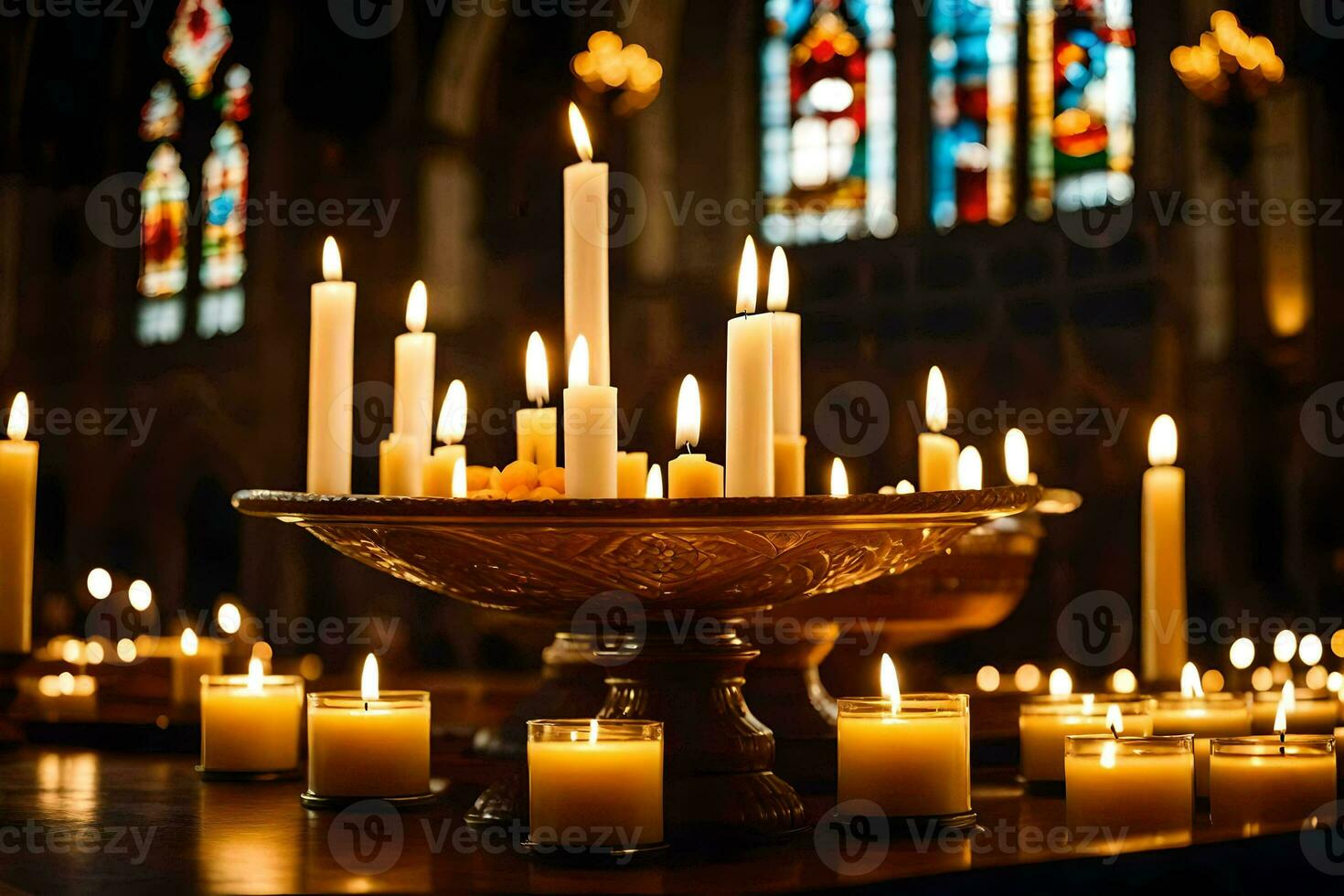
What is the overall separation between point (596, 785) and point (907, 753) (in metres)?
0.33

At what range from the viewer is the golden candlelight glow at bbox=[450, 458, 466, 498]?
5.30 feet

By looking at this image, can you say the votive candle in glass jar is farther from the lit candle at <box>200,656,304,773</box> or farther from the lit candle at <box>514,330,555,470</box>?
the lit candle at <box>200,656,304,773</box>

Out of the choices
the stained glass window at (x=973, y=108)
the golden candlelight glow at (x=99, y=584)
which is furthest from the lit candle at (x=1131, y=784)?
the stained glass window at (x=973, y=108)

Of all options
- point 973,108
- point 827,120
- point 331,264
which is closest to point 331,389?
point 331,264

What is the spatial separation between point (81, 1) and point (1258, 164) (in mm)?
10821

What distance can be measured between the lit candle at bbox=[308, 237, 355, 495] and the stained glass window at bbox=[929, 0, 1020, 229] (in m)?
8.24

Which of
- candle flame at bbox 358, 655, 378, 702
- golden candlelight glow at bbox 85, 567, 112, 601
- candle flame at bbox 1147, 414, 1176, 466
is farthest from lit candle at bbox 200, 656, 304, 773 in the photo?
candle flame at bbox 1147, 414, 1176, 466

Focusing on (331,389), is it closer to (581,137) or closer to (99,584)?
(581,137)

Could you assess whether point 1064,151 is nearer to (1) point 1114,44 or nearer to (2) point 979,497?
(1) point 1114,44

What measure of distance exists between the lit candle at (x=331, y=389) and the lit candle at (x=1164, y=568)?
1120 mm

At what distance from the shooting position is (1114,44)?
31.2 ft

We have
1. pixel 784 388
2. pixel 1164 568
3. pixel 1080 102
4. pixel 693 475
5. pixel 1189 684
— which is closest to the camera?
pixel 693 475

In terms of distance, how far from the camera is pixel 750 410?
161 cm

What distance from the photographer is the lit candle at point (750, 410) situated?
5.26ft
